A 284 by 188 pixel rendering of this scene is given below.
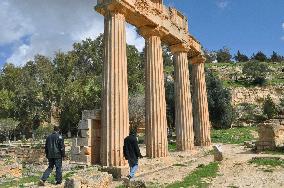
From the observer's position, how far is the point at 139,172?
14523mm

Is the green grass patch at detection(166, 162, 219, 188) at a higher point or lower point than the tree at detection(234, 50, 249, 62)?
lower

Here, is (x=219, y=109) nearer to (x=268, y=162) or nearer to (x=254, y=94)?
(x=254, y=94)

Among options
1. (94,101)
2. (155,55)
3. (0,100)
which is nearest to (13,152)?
(94,101)

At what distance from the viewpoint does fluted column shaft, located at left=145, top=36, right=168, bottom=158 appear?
18031 millimetres

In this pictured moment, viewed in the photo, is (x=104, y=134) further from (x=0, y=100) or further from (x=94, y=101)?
(x=0, y=100)

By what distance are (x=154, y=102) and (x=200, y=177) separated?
5.93m

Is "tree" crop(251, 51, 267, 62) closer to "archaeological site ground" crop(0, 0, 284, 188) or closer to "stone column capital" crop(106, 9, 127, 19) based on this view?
"archaeological site ground" crop(0, 0, 284, 188)

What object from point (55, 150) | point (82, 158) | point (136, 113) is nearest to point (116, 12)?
point (82, 158)

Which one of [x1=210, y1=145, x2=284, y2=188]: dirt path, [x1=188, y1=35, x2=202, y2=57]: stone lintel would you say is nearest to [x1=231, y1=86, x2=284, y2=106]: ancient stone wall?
[x1=188, y1=35, x2=202, y2=57]: stone lintel

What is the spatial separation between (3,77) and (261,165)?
52035mm

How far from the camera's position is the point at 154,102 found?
60.3 ft

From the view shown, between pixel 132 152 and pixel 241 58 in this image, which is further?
pixel 241 58

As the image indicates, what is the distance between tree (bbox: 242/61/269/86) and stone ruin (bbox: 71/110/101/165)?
196ft

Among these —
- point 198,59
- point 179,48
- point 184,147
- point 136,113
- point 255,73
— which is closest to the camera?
point 184,147
